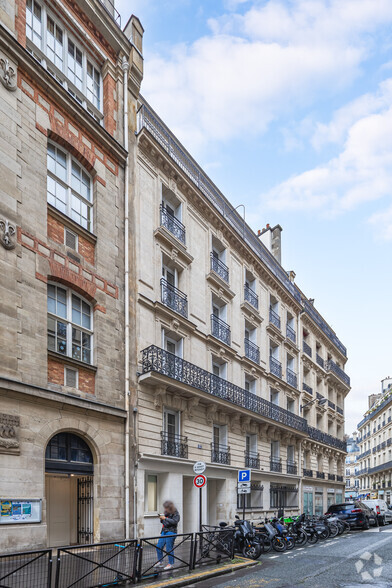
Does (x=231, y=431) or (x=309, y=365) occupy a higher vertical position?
(x=309, y=365)

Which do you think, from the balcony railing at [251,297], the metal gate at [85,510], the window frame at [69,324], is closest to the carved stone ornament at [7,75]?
the window frame at [69,324]

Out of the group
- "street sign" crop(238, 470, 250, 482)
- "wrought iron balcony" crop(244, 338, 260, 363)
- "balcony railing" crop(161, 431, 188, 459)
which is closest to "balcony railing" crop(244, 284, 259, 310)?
"wrought iron balcony" crop(244, 338, 260, 363)

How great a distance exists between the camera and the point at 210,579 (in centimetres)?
1107

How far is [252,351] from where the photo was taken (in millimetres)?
25969

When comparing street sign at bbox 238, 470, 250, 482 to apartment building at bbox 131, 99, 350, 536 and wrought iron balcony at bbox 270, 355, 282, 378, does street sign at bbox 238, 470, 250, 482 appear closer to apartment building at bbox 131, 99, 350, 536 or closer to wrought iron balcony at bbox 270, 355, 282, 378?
apartment building at bbox 131, 99, 350, 536

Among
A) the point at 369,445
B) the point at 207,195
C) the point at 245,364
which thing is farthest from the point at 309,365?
the point at 369,445

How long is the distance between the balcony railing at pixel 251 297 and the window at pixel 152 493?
1051cm

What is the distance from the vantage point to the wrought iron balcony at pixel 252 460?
23.9m

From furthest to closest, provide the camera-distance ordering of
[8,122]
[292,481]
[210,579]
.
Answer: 1. [292,481]
2. [8,122]
3. [210,579]

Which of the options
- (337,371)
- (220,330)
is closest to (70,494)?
(220,330)

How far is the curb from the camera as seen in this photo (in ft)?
32.7

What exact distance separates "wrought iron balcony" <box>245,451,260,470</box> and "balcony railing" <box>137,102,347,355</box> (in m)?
8.76

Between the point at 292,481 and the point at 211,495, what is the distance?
28.5 ft

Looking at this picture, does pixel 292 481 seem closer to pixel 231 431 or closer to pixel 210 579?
pixel 231 431
